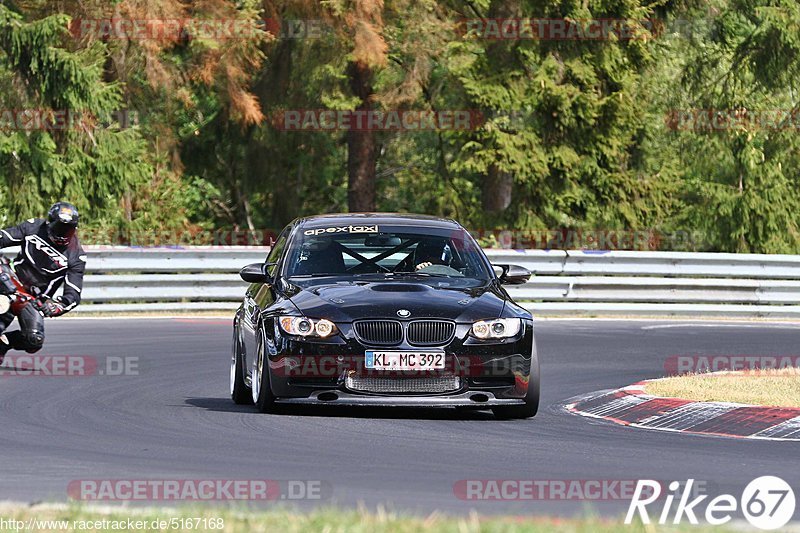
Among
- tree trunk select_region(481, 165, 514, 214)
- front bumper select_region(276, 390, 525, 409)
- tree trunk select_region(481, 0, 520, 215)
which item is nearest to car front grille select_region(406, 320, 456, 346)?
front bumper select_region(276, 390, 525, 409)

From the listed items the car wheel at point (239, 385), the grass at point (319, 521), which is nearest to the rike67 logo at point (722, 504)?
the grass at point (319, 521)

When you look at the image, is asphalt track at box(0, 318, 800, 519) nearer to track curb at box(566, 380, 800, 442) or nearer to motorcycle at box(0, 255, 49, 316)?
track curb at box(566, 380, 800, 442)

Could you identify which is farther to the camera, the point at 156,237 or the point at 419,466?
the point at 156,237

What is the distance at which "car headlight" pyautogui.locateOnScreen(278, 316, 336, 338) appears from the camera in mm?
11422

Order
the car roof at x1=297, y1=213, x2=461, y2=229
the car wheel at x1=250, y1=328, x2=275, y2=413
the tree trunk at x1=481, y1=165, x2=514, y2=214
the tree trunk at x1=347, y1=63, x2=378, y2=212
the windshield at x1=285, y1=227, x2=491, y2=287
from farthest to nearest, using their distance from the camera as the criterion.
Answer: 1. the tree trunk at x1=481, y1=165, x2=514, y2=214
2. the tree trunk at x1=347, y1=63, x2=378, y2=212
3. the car roof at x1=297, y1=213, x2=461, y2=229
4. the windshield at x1=285, y1=227, x2=491, y2=287
5. the car wheel at x1=250, y1=328, x2=275, y2=413

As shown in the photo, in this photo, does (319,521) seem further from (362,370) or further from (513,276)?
(513,276)

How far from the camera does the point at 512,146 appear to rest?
3447cm

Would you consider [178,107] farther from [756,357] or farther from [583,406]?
[583,406]

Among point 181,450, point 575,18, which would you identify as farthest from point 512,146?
point 181,450

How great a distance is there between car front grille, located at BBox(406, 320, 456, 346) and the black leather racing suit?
420cm

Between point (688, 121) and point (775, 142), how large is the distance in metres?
2.21

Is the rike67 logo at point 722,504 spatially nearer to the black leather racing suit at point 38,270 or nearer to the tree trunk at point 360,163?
the black leather racing suit at point 38,270

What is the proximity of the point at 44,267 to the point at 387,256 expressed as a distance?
365cm

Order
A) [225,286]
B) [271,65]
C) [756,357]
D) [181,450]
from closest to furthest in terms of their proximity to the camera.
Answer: [181,450] < [756,357] < [225,286] < [271,65]
